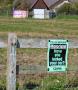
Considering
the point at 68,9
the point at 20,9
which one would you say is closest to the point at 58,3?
the point at 20,9

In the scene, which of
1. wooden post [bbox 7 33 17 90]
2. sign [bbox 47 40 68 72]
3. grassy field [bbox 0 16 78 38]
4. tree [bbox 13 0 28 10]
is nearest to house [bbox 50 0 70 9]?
tree [bbox 13 0 28 10]

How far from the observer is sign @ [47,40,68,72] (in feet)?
26.0

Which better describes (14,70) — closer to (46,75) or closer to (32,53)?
(46,75)

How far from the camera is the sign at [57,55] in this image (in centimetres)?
794

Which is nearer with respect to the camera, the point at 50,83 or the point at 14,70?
the point at 14,70

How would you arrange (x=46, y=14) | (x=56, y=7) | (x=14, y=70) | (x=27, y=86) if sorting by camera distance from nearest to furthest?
(x=14, y=70)
(x=27, y=86)
(x=46, y=14)
(x=56, y=7)

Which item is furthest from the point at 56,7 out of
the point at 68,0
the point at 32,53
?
the point at 32,53

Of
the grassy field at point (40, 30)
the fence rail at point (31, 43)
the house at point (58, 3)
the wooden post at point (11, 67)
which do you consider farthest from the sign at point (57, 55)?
the house at point (58, 3)

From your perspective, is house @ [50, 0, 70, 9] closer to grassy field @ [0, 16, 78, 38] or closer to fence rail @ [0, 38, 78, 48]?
grassy field @ [0, 16, 78, 38]

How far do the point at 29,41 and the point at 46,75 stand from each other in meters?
2.30

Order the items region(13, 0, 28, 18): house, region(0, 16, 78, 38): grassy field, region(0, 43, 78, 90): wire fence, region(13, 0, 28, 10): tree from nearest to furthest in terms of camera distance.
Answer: region(0, 43, 78, 90): wire fence → region(0, 16, 78, 38): grassy field → region(13, 0, 28, 18): house → region(13, 0, 28, 10): tree

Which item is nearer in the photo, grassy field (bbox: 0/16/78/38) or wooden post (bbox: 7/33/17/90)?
wooden post (bbox: 7/33/17/90)

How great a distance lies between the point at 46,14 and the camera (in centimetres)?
7994

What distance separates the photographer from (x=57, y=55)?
7965 millimetres
